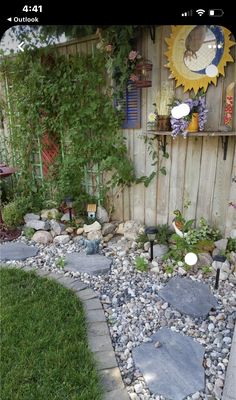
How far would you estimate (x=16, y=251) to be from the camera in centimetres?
229

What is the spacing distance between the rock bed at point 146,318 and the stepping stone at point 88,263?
0.17ft

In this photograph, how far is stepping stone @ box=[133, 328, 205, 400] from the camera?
3.76 ft

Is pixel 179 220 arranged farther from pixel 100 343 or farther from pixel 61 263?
pixel 100 343

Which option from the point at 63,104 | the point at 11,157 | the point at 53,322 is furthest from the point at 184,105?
the point at 11,157

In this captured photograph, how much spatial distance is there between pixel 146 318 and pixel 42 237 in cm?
130

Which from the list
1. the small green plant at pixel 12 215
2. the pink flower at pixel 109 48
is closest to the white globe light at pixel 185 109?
the pink flower at pixel 109 48

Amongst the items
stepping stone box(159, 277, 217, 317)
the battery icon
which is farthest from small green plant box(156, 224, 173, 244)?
the battery icon

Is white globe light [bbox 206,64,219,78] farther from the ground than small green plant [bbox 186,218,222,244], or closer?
farther from the ground

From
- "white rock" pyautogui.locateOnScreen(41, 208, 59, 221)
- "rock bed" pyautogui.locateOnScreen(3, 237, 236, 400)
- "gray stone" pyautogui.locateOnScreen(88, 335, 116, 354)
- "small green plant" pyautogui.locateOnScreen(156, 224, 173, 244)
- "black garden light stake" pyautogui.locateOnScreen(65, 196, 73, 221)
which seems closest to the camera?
"rock bed" pyautogui.locateOnScreen(3, 237, 236, 400)

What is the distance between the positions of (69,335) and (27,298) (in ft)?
1.31

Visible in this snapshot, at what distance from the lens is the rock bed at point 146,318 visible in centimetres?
121

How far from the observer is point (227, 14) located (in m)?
0.57

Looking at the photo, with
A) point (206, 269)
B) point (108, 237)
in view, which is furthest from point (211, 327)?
point (108, 237)

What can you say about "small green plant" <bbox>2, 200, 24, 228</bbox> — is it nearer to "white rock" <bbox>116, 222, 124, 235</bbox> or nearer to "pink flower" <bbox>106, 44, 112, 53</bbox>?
"white rock" <bbox>116, 222, 124, 235</bbox>
